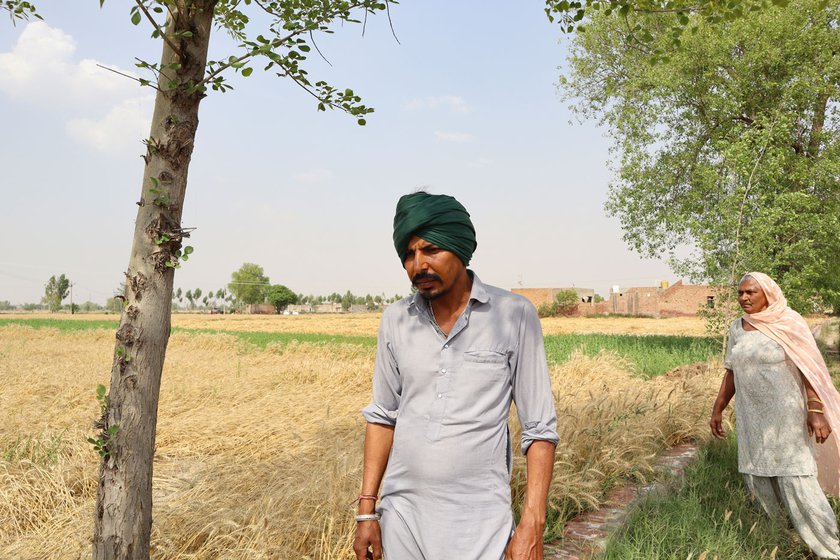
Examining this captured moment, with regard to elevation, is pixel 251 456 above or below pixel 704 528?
below

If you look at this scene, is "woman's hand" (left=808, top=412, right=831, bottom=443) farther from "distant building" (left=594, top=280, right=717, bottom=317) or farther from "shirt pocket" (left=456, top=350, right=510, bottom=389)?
"distant building" (left=594, top=280, right=717, bottom=317)

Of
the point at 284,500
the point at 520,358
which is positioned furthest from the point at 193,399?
the point at 520,358

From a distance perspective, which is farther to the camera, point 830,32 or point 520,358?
point 830,32

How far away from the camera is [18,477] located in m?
5.67

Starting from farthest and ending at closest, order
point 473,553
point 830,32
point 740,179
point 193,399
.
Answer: point 830,32, point 740,179, point 193,399, point 473,553

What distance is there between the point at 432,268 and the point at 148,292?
1.53m

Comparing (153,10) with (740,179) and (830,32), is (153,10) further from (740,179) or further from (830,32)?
(830,32)

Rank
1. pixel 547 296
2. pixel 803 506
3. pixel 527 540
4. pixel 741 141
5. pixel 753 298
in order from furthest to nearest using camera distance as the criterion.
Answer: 1. pixel 547 296
2. pixel 741 141
3. pixel 753 298
4. pixel 803 506
5. pixel 527 540

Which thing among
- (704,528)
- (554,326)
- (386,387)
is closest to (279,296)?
(554,326)

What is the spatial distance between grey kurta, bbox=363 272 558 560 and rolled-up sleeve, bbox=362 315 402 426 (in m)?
0.09

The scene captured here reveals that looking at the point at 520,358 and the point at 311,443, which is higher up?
the point at 520,358

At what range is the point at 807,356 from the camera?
501cm

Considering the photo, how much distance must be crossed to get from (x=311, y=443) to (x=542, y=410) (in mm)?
4719

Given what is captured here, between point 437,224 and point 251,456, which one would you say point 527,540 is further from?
point 251,456
